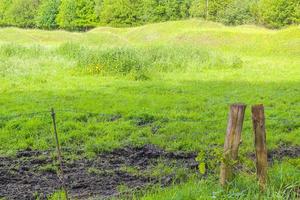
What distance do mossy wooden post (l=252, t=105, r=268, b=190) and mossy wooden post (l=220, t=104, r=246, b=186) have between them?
0.15m

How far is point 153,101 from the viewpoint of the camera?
13.5 metres

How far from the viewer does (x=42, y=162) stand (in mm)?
8141

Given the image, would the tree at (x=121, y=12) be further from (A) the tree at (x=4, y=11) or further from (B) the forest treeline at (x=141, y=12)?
(A) the tree at (x=4, y=11)

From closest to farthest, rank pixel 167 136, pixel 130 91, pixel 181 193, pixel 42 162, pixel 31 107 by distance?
pixel 181 193 < pixel 42 162 < pixel 167 136 < pixel 31 107 < pixel 130 91

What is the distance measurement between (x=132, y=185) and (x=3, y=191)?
1.87 meters

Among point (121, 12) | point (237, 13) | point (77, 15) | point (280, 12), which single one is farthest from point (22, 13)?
point (280, 12)

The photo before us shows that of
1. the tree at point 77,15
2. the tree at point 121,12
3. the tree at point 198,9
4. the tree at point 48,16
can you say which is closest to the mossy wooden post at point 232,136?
the tree at point 198,9

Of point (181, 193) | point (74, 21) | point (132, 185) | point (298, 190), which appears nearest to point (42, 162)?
point (132, 185)

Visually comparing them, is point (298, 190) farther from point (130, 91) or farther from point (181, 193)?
point (130, 91)

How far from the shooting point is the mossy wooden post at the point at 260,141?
5.20 metres

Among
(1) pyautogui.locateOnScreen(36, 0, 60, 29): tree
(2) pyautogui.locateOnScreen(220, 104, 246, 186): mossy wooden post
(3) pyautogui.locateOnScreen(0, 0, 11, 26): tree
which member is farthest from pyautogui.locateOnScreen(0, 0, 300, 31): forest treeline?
(2) pyautogui.locateOnScreen(220, 104, 246, 186): mossy wooden post

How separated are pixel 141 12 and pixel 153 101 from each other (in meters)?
73.1

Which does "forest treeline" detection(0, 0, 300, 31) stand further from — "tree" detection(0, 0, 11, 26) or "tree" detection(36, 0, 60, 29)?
"tree" detection(0, 0, 11, 26)

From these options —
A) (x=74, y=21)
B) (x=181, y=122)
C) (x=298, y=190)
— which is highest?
(x=298, y=190)
